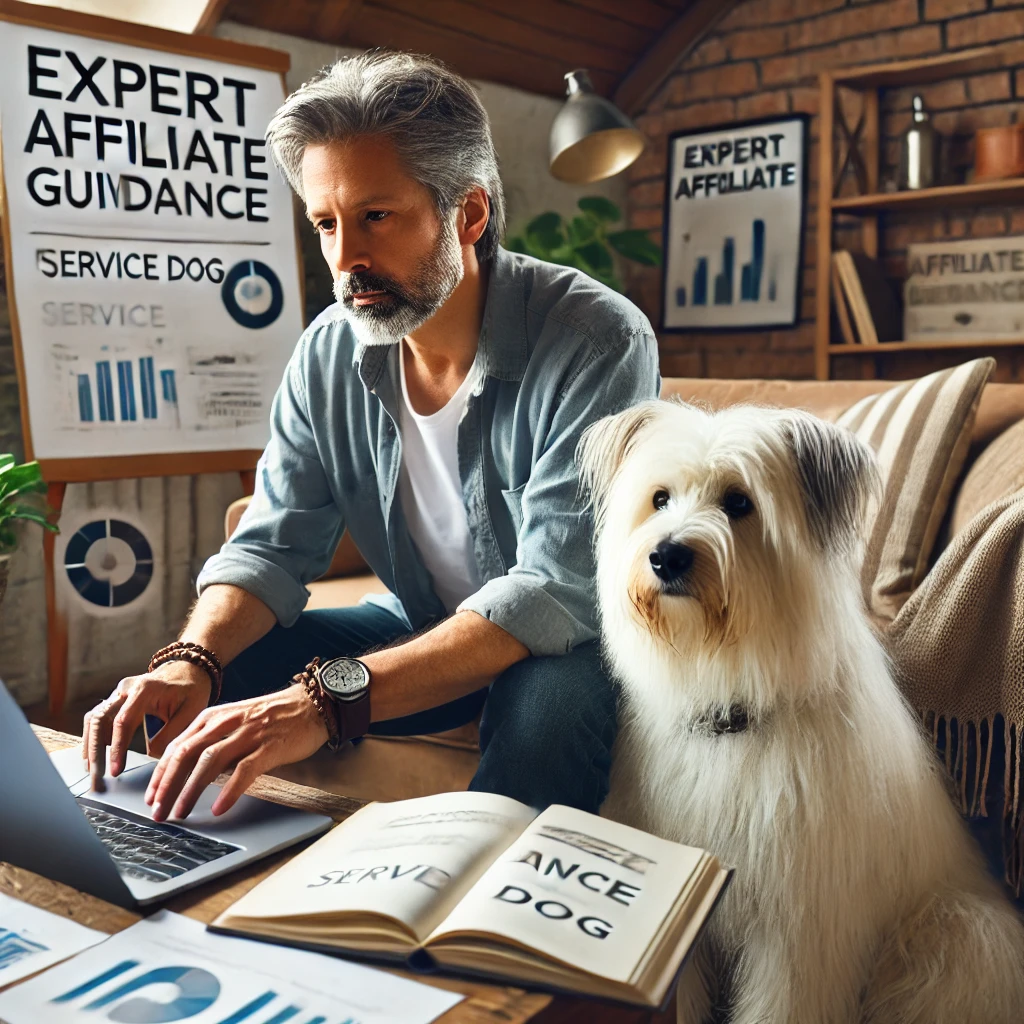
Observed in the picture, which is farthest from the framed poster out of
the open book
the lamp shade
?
the open book

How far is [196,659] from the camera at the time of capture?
1310 millimetres

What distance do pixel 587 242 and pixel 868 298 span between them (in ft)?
3.10

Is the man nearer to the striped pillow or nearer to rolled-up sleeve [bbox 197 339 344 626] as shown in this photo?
rolled-up sleeve [bbox 197 339 344 626]

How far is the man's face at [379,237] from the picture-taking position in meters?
1.41

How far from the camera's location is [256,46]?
9.63ft

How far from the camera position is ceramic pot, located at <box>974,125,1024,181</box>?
131 inches

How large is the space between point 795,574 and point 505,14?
304 cm

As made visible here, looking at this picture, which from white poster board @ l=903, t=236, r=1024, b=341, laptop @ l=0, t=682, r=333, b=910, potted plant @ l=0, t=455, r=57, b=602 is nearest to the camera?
laptop @ l=0, t=682, r=333, b=910

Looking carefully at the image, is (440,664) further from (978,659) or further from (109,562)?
(109,562)

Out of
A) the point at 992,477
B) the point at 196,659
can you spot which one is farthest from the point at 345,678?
the point at 992,477

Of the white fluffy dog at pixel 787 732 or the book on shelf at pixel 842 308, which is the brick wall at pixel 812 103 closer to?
the book on shelf at pixel 842 308

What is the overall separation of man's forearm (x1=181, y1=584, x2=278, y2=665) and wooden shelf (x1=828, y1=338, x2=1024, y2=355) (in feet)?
8.61

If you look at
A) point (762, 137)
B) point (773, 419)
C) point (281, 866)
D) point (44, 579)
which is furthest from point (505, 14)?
point (281, 866)

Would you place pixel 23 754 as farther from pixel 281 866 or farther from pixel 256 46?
pixel 256 46
